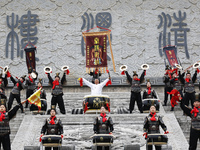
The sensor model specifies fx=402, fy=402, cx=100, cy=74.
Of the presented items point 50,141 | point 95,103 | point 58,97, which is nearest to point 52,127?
point 50,141

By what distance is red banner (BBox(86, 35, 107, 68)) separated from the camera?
441 inches

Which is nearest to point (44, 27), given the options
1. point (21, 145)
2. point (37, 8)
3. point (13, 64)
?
point (37, 8)

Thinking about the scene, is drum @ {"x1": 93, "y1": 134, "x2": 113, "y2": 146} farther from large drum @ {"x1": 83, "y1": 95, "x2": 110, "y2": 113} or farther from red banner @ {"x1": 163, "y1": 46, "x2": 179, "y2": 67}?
red banner @ {"x1": 163, "y1": 46, "x2": 179, "y2": 67}

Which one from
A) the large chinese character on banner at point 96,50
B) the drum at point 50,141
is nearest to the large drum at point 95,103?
the large chinese character on banner at point 96,50

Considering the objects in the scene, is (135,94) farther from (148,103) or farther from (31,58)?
(31,58)

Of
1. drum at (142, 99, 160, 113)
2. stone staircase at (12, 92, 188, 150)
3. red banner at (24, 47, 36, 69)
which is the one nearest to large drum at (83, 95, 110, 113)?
stone staircase at (12, 92, 188, 150)

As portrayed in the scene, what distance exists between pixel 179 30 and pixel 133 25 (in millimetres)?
1748

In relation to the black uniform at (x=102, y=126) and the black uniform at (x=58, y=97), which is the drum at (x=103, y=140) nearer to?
the black uniform at (x=102, y=126)

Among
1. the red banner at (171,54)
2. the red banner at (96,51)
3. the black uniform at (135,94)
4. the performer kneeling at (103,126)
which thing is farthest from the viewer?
the red banner at (171,54)

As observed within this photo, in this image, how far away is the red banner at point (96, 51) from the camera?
11203 millimetres

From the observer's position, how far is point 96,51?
11.2m

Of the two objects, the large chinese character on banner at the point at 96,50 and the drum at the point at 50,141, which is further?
the large chinese character on banner at the point at 96,50

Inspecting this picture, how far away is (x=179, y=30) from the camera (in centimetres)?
1522

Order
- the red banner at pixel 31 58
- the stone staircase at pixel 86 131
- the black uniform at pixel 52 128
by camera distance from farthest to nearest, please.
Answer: the red banner at pixel 31 58, the stone staircase at pixel 86 131, the black uniform at pixel 52 128
